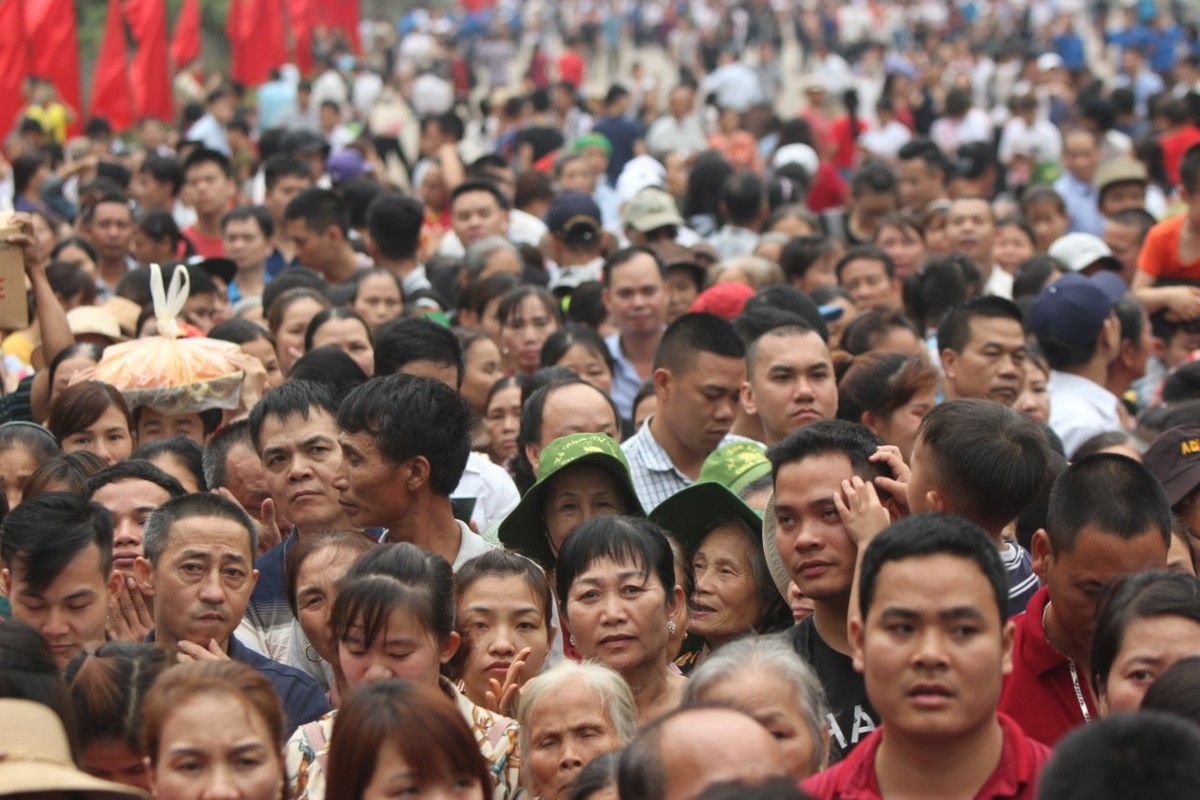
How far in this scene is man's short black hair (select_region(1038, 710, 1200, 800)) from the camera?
3.26 metres

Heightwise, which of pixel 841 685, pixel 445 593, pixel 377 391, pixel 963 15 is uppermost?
pixel 963 15

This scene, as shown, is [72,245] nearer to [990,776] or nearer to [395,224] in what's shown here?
[395,224]

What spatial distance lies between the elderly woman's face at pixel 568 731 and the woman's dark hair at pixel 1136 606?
3.71 feet

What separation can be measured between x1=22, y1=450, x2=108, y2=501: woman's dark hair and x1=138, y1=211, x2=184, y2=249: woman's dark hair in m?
5.26

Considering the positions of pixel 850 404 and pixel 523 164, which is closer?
pixel 850 404

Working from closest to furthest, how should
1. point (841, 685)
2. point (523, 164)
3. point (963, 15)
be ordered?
point (841, 685), point (523, 164), point (963, 15)

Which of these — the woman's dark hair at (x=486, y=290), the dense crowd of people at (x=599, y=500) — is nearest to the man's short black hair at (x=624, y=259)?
the dense crowd of people at (x=599, y=500)

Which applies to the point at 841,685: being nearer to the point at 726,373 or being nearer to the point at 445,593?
the point at 445,593

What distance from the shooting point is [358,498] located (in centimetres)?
616

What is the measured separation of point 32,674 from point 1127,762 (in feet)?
7.73

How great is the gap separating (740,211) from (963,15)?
A: 91.4 ft

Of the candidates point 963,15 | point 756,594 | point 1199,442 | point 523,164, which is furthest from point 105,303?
point 963,15

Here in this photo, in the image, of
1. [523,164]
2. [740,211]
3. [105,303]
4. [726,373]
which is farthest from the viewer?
[523,164]

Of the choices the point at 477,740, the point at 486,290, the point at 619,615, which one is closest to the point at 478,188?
the point at 486,290
